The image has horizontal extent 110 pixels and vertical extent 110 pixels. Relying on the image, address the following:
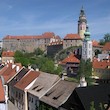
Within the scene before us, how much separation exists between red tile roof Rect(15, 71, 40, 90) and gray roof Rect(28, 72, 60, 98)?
993mm

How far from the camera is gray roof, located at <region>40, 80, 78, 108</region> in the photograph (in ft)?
94.4

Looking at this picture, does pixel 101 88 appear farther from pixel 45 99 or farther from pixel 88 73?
pixel 88 73

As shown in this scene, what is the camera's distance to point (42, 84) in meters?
36.2

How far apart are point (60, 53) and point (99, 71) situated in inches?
2127

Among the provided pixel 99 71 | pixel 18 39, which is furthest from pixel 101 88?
pixel 18 39

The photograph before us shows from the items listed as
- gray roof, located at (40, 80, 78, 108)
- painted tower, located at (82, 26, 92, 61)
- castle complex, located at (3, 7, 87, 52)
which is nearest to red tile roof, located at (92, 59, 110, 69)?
painted tower, located at (82, 26, 92, 61)

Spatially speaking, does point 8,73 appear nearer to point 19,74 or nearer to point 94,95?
point 19,74

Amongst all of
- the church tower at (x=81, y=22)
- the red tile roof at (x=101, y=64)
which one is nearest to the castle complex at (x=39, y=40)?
the church tower at (x=81, y=22)

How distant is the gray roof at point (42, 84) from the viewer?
112 feet

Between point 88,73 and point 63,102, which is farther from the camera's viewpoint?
point 88,73

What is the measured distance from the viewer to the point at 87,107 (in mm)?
23812

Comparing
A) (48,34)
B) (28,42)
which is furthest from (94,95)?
(28,42)

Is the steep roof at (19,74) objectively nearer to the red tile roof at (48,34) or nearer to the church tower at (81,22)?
the church tower at (81,22)

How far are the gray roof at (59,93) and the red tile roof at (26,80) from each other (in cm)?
633
